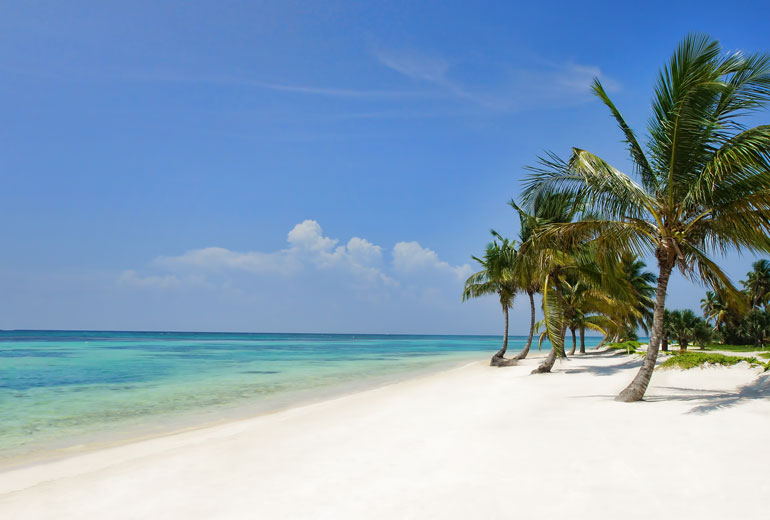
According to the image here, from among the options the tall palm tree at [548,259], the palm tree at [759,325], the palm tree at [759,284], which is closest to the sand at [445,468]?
the tall palm tree at [548,259]

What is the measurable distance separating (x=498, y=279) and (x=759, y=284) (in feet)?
117

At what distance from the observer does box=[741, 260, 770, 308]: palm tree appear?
1654 inches

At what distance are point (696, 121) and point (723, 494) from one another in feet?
22.5

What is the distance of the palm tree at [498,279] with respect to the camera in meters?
→ 22.6

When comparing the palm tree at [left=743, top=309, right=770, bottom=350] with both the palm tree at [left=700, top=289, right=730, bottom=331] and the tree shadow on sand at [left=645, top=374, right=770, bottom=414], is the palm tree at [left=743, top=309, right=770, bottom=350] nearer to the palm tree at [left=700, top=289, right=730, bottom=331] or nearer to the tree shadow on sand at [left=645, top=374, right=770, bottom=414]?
the palm tree at [left=700, top=289, right=730, bottom=331]

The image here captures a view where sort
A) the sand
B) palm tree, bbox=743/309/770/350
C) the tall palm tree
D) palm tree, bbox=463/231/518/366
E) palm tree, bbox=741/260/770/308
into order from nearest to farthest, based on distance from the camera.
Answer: the sand
the tall palm tree
palm tree, bbox=463/231/518/366
palm tree, bbox=743/309/770/350
palm tree, bbox=741/260/770/308

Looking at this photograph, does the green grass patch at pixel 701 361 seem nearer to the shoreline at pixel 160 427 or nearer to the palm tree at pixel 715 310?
the shoreline at pixel 160 427

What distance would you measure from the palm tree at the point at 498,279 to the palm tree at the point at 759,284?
30.9 meters

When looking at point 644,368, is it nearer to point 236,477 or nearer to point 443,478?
point 443,478

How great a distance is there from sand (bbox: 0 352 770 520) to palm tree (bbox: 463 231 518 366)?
14.2 metres

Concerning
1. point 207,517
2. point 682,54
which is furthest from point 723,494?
point 682,54

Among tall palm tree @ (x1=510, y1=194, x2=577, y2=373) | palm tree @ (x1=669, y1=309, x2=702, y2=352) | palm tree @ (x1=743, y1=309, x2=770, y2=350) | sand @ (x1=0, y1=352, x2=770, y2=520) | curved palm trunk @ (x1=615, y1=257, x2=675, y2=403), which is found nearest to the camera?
sand @ (x1=0, y1=352, x2=770, y2=520)

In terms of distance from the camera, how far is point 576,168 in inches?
369

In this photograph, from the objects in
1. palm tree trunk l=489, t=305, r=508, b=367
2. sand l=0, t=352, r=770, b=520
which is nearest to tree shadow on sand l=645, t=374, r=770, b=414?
sand l=0, t=352, r=770, b=520
